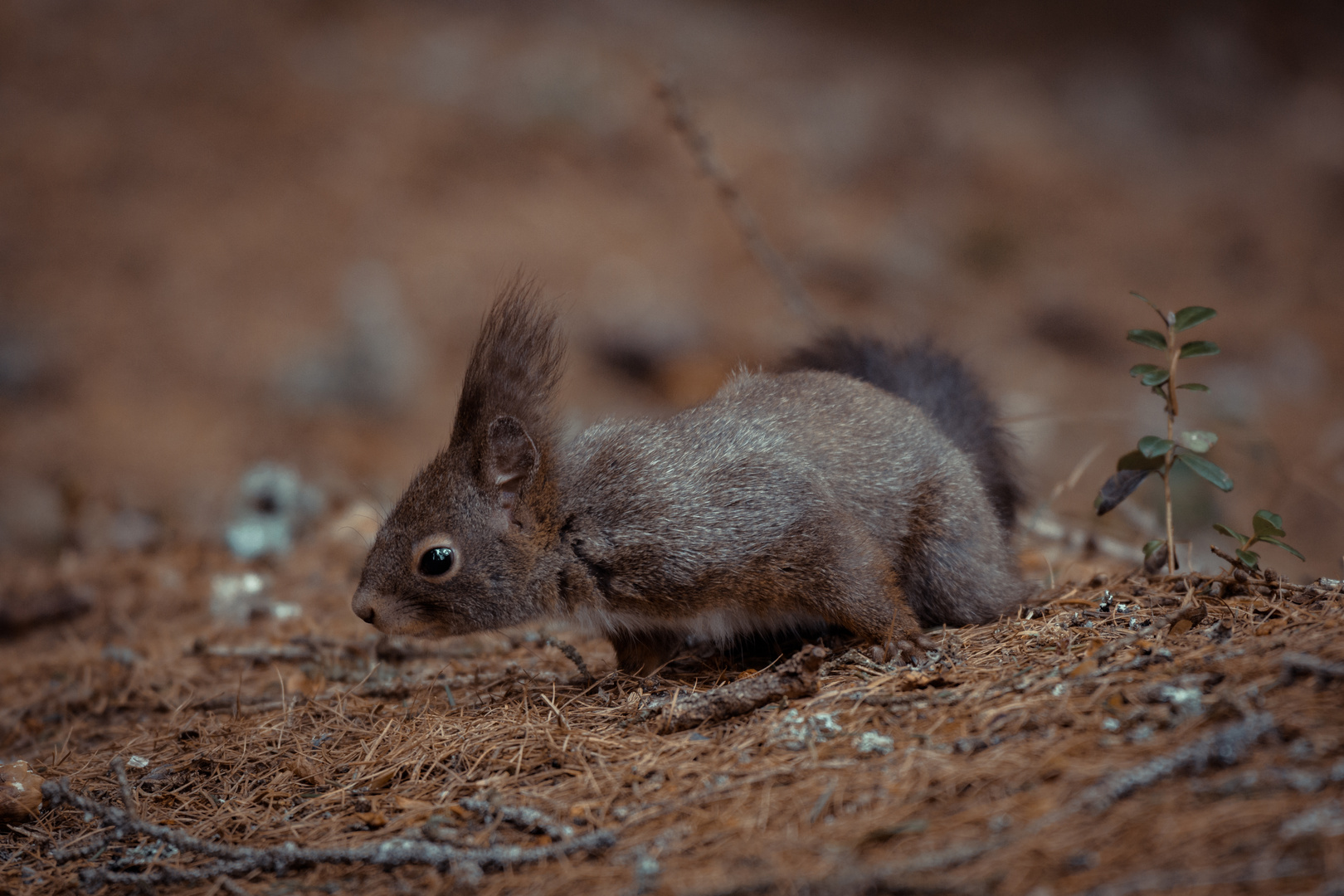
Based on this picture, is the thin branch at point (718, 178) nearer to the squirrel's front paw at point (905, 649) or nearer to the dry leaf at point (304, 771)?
the squirrel's front paw at point (905, 649)

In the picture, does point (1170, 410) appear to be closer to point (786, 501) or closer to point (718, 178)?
point (786, 501)

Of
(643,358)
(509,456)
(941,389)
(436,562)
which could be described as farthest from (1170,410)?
(643,358)

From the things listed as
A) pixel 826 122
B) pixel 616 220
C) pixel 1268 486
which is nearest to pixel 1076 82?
pixel 826 122

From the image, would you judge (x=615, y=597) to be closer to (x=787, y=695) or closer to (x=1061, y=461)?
(x=787, y=695)

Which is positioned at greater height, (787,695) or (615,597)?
(615,597)

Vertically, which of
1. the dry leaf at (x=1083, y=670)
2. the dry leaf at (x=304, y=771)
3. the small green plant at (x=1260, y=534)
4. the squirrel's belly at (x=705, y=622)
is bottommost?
the dry leaf at (x=304, y=771)

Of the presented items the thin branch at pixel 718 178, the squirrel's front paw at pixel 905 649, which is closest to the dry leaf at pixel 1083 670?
the squirrel's front paw at pixel 905 649

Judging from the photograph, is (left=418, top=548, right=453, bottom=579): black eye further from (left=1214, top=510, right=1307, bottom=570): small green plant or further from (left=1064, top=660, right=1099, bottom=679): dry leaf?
(left=1214, top=510, right=1307, bottom=570): small green plant
